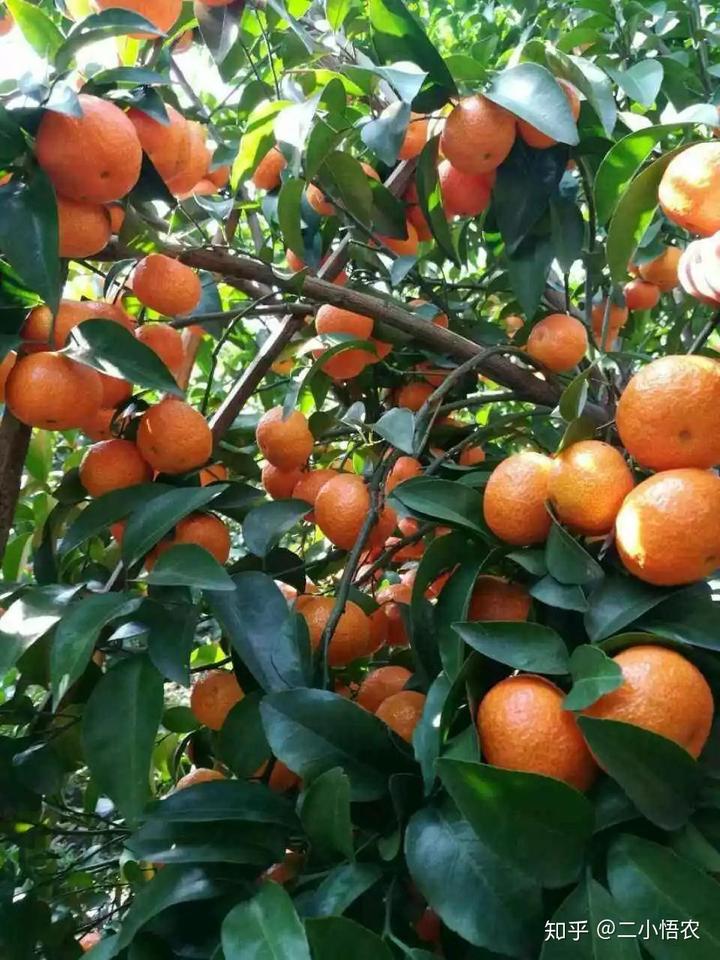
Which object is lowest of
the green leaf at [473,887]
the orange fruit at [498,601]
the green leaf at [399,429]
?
the green leaf at [473,887]

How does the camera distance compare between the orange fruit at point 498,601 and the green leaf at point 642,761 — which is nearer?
the green leaf at point 642,761

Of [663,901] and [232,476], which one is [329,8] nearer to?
[232,476]

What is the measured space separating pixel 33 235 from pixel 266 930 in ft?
1.81

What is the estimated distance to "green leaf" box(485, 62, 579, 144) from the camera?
737 mm

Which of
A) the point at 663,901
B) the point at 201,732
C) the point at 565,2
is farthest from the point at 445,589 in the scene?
the point at 565,2

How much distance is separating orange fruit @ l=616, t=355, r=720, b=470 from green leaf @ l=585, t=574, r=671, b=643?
97 millimetres

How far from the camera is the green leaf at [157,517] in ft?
2.46

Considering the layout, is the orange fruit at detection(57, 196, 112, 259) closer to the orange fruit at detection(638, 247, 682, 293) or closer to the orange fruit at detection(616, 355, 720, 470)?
the orange fruit at detection(616, 355, 720, 470)

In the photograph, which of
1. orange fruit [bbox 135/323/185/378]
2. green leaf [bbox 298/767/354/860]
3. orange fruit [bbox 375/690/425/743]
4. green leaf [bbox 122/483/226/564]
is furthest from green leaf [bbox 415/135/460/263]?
green leaf [bbox 298/767/354/860]

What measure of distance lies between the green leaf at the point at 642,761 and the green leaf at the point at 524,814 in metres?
0.03

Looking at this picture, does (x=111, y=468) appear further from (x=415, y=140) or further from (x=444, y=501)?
(x=415, y=140)

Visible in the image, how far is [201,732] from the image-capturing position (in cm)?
102

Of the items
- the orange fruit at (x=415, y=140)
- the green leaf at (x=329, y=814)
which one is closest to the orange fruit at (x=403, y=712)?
the green leaf at (x=329, y=814)

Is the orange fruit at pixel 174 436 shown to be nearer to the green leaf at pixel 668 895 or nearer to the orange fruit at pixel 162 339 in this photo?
the orange fruit at pixel 162 339
